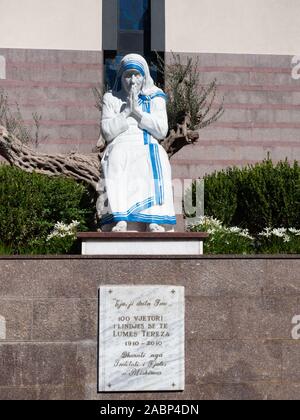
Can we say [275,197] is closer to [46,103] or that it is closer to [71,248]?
[71,248]

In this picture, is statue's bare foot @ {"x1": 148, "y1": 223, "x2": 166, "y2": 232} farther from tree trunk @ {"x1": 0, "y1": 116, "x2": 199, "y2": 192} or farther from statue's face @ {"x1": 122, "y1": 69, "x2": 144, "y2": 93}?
tree trunk @ {"x1": 0, "y1": 116, "x2": 199, "y2": 192}

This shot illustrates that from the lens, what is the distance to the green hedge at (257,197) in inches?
475

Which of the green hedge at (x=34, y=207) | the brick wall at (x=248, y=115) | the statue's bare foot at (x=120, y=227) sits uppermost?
the brick wall at (x=248, y=115)

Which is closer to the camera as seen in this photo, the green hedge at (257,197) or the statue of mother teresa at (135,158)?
the statue of mother teresa at (135,158)

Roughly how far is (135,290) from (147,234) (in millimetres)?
674

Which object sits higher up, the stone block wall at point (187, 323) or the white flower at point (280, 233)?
the white flower at point (280, 233)

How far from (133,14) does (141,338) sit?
943cm

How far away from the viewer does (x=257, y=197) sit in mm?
12258

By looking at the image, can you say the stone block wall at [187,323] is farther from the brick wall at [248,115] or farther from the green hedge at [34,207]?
the brick wall at [248,115]

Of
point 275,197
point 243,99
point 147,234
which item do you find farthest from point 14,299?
point 243,99

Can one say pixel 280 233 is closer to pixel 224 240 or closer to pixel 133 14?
pixel 224 240

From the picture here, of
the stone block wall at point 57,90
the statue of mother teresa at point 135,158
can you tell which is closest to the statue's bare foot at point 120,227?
the statue of mother teresa at point 135,158

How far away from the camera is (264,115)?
1588 centimetres

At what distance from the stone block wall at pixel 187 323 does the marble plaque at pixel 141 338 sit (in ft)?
0.32
